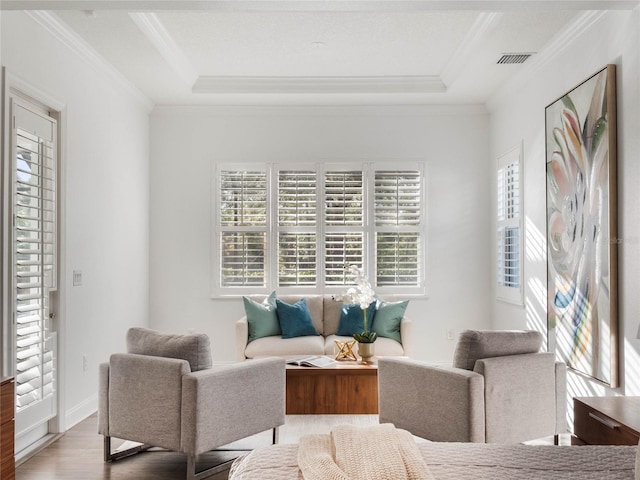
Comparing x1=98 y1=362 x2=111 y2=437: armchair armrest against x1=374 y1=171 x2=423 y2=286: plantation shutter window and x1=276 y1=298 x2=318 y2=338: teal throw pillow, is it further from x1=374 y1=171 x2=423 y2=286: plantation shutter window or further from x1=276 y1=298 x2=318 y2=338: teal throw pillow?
x1=374 y1=171 x2=423 y2=286: plantation shutter window

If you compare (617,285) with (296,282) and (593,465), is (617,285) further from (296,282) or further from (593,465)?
(296,282)

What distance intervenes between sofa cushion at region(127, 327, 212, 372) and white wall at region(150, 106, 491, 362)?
9.72 ft

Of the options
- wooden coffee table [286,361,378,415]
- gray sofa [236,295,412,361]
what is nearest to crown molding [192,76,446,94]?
gray sofa [236,295,412,361]

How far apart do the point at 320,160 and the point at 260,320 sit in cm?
195

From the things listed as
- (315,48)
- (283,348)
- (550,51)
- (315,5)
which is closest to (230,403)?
(283,348)

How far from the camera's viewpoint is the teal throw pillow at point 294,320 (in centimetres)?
554

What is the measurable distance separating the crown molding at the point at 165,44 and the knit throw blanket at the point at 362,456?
3304mm

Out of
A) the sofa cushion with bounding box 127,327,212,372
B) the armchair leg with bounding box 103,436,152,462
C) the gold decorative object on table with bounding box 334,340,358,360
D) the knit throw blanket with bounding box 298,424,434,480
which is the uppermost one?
the sofa cushion with bounding box 127,327,212,372

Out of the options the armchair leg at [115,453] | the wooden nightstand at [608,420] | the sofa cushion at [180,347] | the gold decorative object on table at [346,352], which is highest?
the sofa cushion at [180,347]

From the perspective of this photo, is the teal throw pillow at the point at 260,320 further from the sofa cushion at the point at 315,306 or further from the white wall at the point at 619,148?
the white wall at the point at 619,148

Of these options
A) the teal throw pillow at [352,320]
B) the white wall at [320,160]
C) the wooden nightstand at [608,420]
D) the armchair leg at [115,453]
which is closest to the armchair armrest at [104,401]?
the armchair leg at [115,453]

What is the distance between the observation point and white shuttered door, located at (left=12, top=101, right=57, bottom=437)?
11.8 ft

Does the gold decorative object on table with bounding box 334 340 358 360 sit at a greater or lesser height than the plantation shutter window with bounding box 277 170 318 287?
lesser

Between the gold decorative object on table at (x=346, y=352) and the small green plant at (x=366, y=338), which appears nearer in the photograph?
the small green plant at (x=366, y=338)
